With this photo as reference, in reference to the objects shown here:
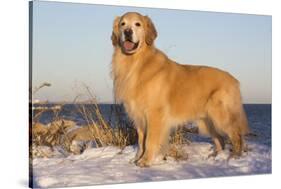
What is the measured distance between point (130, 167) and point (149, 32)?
41.6 inches

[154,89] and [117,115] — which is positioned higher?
[154,89]

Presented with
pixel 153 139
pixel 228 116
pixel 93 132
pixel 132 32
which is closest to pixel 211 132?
pixel 228 116

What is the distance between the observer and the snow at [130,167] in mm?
4078

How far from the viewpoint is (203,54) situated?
4531mm

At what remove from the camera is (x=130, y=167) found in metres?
4.30

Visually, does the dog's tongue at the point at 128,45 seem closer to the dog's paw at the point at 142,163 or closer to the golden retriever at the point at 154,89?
the golden retriever at the point at 154,89

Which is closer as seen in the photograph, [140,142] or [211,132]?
[140,142]

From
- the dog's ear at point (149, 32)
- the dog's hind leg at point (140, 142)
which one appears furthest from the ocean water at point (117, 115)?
the dog's ear at point (149, 32)

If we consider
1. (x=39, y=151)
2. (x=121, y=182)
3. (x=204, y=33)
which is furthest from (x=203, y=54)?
(x=39, y=151)

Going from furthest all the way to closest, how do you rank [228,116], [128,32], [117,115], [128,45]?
1. [228,116]
2. [117,115]
3. [128,45]
4. [128,32]

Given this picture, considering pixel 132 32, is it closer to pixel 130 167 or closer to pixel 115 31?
pixel 115 31

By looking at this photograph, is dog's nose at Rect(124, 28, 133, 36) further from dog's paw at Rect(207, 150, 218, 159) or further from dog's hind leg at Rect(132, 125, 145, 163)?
dog's paw at Rect(207, 150, 218, 159)

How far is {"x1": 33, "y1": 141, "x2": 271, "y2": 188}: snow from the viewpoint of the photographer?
161 inches

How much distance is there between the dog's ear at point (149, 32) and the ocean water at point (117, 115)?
56 centimetres
